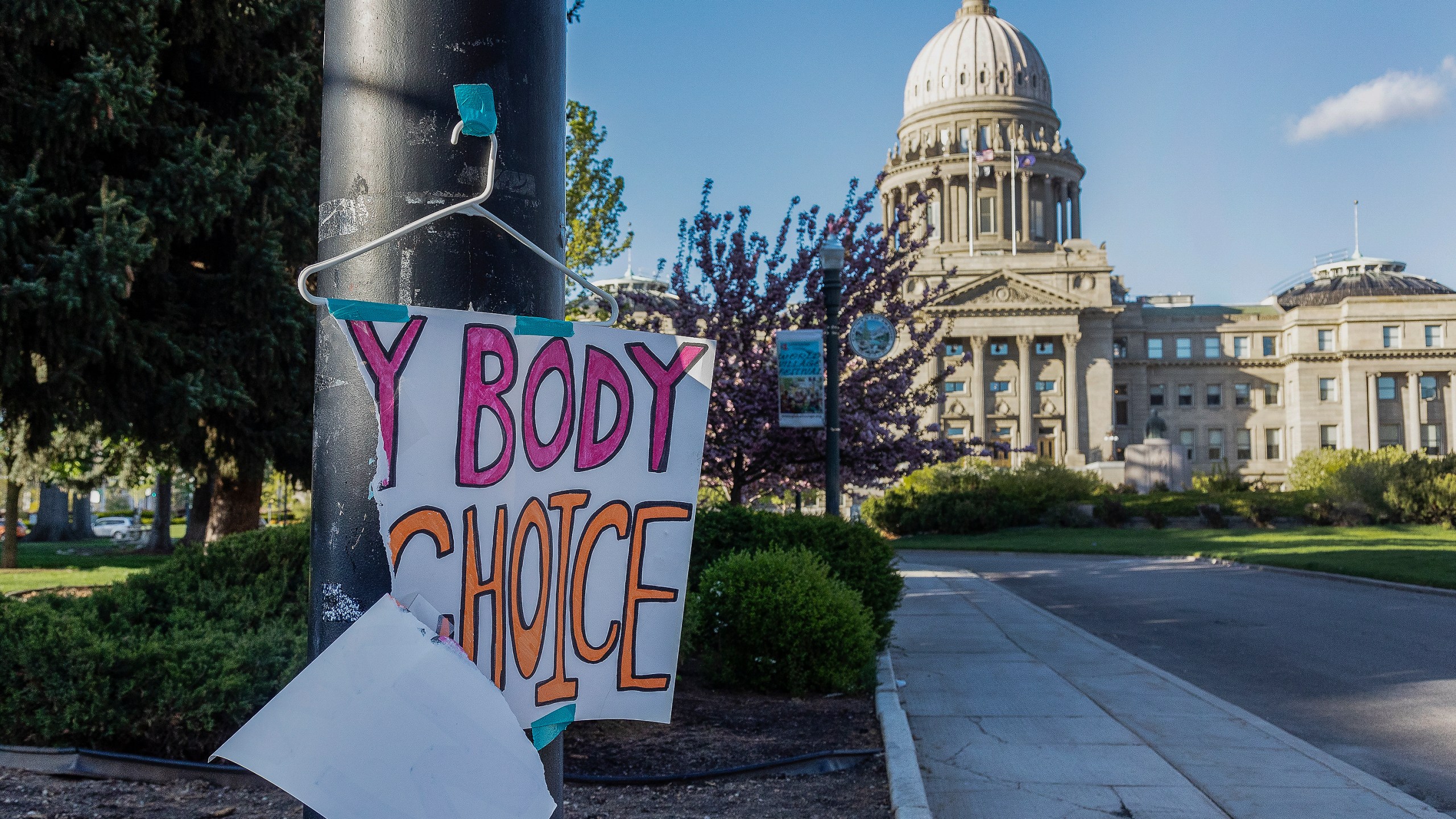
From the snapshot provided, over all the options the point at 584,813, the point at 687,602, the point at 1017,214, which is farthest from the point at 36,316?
the point at 1017,214

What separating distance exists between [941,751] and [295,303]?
9872mm

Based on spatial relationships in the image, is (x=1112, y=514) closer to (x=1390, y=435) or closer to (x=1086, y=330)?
(x=1086, y=330)

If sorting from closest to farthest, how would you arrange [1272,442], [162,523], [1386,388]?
[162,523] → [1386,388] → [1272,442]

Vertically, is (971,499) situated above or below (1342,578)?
above

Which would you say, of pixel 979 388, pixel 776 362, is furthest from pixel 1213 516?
pixel 979 388

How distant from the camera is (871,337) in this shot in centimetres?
1465

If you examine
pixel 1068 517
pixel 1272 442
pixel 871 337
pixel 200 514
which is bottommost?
pixel 1068 517

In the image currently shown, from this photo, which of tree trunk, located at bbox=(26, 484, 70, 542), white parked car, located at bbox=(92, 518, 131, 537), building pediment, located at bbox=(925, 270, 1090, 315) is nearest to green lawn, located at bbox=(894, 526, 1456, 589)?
tree trunk, located at bbox=(26, 484, 70, 542)

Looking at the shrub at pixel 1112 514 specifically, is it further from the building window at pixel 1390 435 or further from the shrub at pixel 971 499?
the building window at pixel 1390 435

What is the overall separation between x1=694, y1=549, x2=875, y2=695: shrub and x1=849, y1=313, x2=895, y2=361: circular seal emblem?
20.1 feet

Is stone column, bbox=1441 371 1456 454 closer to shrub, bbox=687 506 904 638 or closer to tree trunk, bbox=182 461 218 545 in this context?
tree trunk, bbox=182 461 218 545

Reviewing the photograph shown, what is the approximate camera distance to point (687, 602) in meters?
8.95

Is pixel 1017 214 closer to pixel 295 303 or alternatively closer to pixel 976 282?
pixel 976 282

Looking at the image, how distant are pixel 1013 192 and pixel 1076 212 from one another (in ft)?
32.7
